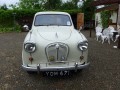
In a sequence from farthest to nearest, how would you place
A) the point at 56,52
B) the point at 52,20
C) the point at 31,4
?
the point at 31,4
the point at 52,20
the point at 56,52

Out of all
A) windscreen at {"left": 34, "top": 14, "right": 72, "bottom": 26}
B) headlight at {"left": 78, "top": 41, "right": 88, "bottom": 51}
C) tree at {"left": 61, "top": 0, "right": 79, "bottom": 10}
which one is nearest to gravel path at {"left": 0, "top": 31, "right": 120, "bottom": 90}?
headlight at {"left": 78, "top": 41, "right": 88, "bottom": 51}

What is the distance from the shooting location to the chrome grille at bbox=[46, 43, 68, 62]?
511 cm

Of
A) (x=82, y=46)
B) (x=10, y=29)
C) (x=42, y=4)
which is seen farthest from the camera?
(x=42, y=4)

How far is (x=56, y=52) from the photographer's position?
201 inches

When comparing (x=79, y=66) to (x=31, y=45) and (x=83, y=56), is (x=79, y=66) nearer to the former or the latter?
(x=83, y=56)

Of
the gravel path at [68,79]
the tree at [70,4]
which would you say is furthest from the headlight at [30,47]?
the tree at [70,4]

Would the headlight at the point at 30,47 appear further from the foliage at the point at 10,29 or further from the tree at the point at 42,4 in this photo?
the tree at the point at 42,4

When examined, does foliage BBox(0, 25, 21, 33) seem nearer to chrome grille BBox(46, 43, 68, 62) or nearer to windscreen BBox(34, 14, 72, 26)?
windscreen BBox(34, 14, 72, 26)

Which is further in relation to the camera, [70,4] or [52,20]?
[70,4]

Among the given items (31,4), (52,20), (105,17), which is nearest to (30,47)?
(52,20)

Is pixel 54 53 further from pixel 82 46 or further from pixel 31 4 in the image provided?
pixel 31 4

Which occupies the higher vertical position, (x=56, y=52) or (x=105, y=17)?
(x=105, y=17)

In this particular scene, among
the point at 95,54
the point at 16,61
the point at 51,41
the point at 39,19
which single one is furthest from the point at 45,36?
the point at 95,54

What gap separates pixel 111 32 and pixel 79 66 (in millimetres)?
7936
